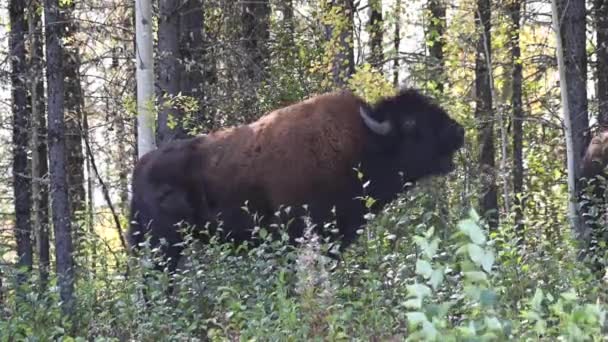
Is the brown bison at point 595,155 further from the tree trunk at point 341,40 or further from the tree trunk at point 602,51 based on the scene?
the tree trunk at point 602,51

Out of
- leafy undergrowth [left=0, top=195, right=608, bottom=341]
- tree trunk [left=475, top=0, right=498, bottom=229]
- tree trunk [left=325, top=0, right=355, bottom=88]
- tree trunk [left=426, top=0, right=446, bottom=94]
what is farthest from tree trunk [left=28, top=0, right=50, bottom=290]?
leafy undergrowth [left=0, top=195, right=608, bottom=341]

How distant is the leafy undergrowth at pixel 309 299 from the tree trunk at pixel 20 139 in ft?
30.7

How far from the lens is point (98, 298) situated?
8.47m

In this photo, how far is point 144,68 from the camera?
37.1 ft

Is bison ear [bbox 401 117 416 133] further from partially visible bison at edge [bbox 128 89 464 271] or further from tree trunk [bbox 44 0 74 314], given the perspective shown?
tree trunk [bbox 44 0 74 314]

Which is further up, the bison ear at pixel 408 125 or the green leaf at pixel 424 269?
the bison ear at pixel 408 125

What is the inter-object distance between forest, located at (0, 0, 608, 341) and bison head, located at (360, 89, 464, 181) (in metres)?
0.03

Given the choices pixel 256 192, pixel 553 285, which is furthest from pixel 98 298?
pixel 553 285

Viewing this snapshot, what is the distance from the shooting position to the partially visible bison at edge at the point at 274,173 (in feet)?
34.2

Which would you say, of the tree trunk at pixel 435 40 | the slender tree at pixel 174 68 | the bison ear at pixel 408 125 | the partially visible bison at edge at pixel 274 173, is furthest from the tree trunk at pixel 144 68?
the tree trunk at pixel 435 40

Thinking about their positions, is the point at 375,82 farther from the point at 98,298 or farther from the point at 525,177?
the point at 525,177

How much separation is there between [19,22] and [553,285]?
41.4 ft

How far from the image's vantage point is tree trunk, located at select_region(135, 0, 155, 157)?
36.9ft

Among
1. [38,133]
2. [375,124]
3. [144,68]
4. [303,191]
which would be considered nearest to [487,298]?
[303,191]
